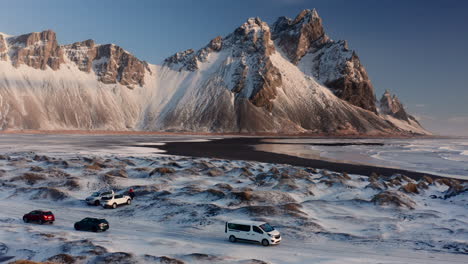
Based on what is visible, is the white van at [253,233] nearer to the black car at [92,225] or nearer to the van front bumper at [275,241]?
the van front bumper at [275,241]

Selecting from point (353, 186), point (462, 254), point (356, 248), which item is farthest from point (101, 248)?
point (353, 186)

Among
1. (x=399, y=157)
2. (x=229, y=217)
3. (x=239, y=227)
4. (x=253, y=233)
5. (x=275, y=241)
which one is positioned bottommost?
(x=229, y=217)

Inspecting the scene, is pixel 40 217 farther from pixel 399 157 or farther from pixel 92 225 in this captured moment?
pixel 399 157

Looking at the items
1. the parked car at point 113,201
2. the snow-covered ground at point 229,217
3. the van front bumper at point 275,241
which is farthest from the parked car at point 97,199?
the van front bumper at point 275,241

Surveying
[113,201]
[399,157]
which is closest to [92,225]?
[113,201]

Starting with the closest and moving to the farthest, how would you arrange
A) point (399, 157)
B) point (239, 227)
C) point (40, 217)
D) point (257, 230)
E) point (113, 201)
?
point (257, 230) → point (239, 227) → point (40, 217) → point (113, 201) → point (399, 157)

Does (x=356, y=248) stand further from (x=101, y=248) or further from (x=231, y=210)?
(x=101, y=248)
